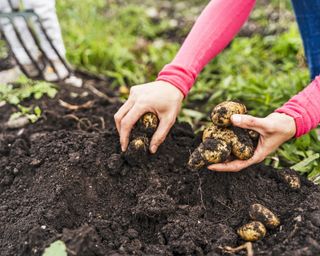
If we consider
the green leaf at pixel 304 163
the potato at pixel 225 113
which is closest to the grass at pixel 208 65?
the green leaf at pixel 304 163

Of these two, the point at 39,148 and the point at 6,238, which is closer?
the point at 6,238

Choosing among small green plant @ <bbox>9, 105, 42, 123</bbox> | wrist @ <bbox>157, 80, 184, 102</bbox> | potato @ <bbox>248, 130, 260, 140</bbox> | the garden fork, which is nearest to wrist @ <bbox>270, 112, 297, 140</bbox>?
potato @ <bbox>248, 130, 260, 140</bbox>

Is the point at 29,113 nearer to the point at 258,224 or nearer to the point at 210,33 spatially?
the point at 210,33

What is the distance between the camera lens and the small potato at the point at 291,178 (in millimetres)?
2154

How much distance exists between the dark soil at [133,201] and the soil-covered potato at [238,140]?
0.52ft

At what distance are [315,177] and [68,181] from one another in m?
1.27

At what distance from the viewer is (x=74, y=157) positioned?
224cm

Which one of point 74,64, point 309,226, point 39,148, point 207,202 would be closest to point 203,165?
point 207,202

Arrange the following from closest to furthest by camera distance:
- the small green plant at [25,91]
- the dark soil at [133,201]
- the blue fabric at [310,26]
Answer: the dark soil at [133,201], the blue fabric at [310,26], the small green plant at [25,91]

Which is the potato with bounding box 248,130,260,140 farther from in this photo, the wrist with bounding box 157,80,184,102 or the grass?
the grass

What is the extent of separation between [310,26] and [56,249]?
2.08 meters

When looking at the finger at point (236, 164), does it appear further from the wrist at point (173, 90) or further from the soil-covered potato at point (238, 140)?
the wrist at point (173, 90)

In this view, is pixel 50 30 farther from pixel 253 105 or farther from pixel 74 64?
pixel 253 105

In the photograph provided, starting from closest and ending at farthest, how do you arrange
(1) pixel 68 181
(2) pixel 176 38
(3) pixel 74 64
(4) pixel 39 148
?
(1) pixel 68 181
(4) pixel 39 148
(3) pixel 74 64
(2) pixel 176 38
